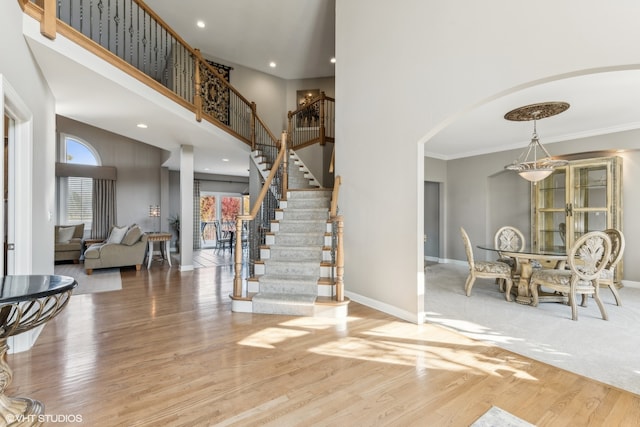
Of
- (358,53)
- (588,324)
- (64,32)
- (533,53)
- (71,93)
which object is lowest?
(588,324)

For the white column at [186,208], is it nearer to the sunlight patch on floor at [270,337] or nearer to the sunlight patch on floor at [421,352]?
the sunlight patch on floor at [270,337]

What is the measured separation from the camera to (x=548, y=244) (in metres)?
5.66

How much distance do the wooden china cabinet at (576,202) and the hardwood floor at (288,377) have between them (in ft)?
11.3

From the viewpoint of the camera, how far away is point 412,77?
10.9 ft

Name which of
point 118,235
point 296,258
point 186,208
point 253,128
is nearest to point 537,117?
point 296,258

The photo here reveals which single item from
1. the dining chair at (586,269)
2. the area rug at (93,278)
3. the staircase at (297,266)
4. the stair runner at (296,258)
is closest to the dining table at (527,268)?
the dining chair at (586,269)

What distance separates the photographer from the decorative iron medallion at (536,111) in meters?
3.85

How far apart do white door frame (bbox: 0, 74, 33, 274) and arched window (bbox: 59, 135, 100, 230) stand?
641 cm

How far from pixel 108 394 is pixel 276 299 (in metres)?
1.82

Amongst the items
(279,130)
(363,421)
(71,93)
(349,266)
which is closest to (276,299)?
(349,266)

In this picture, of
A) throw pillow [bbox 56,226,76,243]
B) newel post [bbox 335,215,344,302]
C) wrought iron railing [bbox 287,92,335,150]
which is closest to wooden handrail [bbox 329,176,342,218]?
newel post [bbox 335,215,344,302]

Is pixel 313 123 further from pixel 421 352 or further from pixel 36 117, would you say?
pixel 421 352

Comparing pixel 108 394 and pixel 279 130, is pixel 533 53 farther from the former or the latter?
pixel 279 130

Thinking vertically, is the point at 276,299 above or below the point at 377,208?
below
